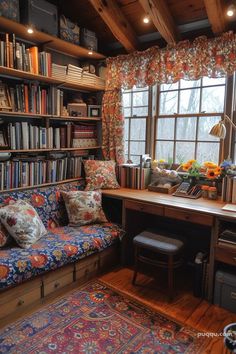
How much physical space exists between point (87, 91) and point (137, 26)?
37.7 inches

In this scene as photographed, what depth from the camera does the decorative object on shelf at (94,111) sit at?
11.0 ft

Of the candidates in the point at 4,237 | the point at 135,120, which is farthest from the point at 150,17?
the point at 4,237

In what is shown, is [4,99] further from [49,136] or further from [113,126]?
[113,126]

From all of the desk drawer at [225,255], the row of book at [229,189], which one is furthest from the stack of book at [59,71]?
the desk drawer at [225,255]

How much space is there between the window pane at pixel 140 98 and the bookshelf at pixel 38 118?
446 mm

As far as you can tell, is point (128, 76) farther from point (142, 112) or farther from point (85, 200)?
point (85, 200)

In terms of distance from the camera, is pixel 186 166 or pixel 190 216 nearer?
pixel 190 216

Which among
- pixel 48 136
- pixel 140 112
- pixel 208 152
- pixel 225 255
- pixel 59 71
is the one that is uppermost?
pixel 59 71

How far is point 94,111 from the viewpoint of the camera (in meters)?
3.40

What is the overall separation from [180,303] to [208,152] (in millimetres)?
1513

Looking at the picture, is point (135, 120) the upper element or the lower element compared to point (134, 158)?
upper

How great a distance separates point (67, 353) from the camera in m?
1.69

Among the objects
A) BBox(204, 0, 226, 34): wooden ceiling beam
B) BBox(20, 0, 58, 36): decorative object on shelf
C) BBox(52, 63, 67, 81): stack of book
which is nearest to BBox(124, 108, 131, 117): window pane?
BBox(52, 63, 67, 81): stack of book

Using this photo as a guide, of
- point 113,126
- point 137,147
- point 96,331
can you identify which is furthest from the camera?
point 137,147
